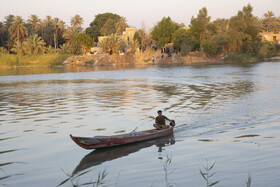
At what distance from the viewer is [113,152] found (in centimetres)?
1485

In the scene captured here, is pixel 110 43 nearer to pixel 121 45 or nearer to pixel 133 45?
pixel 121 45

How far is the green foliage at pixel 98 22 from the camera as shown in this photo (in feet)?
438

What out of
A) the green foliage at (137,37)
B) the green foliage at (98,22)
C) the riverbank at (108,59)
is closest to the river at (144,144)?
the riverbank at (108,59)

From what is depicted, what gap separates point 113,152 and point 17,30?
107m

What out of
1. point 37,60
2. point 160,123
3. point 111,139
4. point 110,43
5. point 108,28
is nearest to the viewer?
point 111,139

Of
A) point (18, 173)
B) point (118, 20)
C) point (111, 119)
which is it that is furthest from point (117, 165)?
point (118, 20)

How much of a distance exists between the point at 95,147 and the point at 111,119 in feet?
25.8

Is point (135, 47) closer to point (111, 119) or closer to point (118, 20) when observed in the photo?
point (118, 20)

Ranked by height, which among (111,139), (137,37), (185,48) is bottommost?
(111,139)

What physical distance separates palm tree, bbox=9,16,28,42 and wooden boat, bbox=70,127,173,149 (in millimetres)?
104608

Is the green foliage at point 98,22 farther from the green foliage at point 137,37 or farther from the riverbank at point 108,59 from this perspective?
the riverbank at point 108,59

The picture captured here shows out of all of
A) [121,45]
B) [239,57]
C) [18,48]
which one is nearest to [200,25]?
[239,57]

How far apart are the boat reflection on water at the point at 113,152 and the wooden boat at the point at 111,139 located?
23 cm

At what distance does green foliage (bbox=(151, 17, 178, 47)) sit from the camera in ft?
352
